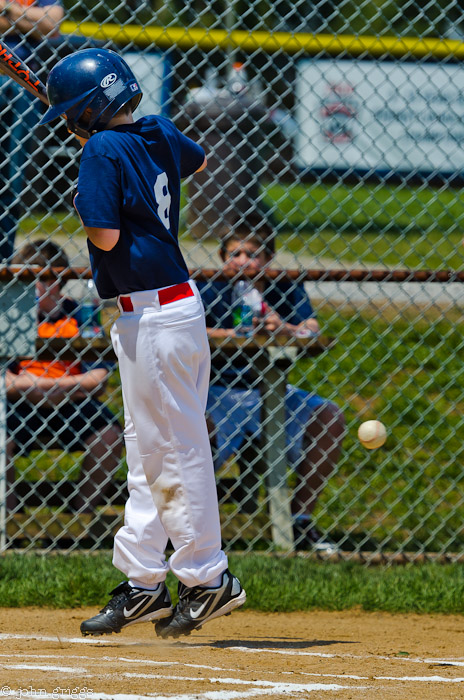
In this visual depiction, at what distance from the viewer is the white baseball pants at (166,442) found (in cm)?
295

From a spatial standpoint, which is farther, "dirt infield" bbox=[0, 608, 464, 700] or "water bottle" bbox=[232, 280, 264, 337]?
"water bottle" bbox=[232, 280, 264, 337]

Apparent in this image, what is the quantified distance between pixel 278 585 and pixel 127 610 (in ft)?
3.63

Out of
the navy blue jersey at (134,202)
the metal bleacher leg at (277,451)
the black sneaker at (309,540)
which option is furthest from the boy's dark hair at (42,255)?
the black sneaker at (309,540)

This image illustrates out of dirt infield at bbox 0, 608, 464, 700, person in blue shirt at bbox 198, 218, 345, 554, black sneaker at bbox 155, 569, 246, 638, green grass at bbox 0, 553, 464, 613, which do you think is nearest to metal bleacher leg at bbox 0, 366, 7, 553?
green grass at bbox 0, 553, 464, 613

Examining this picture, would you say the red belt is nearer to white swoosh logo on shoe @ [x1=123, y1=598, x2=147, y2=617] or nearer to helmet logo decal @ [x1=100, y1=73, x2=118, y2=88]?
helmet logo decal @ [x1=100, y1=73, x2=118, y2=88]

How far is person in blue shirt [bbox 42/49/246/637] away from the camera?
2926 millimetres

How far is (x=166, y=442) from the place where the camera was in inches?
117

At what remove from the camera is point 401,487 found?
19.3 ft

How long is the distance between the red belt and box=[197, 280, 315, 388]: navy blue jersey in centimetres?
163

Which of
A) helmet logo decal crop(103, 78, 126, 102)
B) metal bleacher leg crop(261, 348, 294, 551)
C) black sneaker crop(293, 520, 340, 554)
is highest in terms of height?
helmet logo decal crop(103, 78, 126, 102)

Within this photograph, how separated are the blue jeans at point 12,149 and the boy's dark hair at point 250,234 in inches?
42.2

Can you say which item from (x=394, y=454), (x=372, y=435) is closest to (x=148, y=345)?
(x=372, y=435)

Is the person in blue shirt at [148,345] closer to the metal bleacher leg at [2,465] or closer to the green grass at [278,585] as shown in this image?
the green grass at [278,585]

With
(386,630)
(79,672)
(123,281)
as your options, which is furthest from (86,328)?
(79,672)
